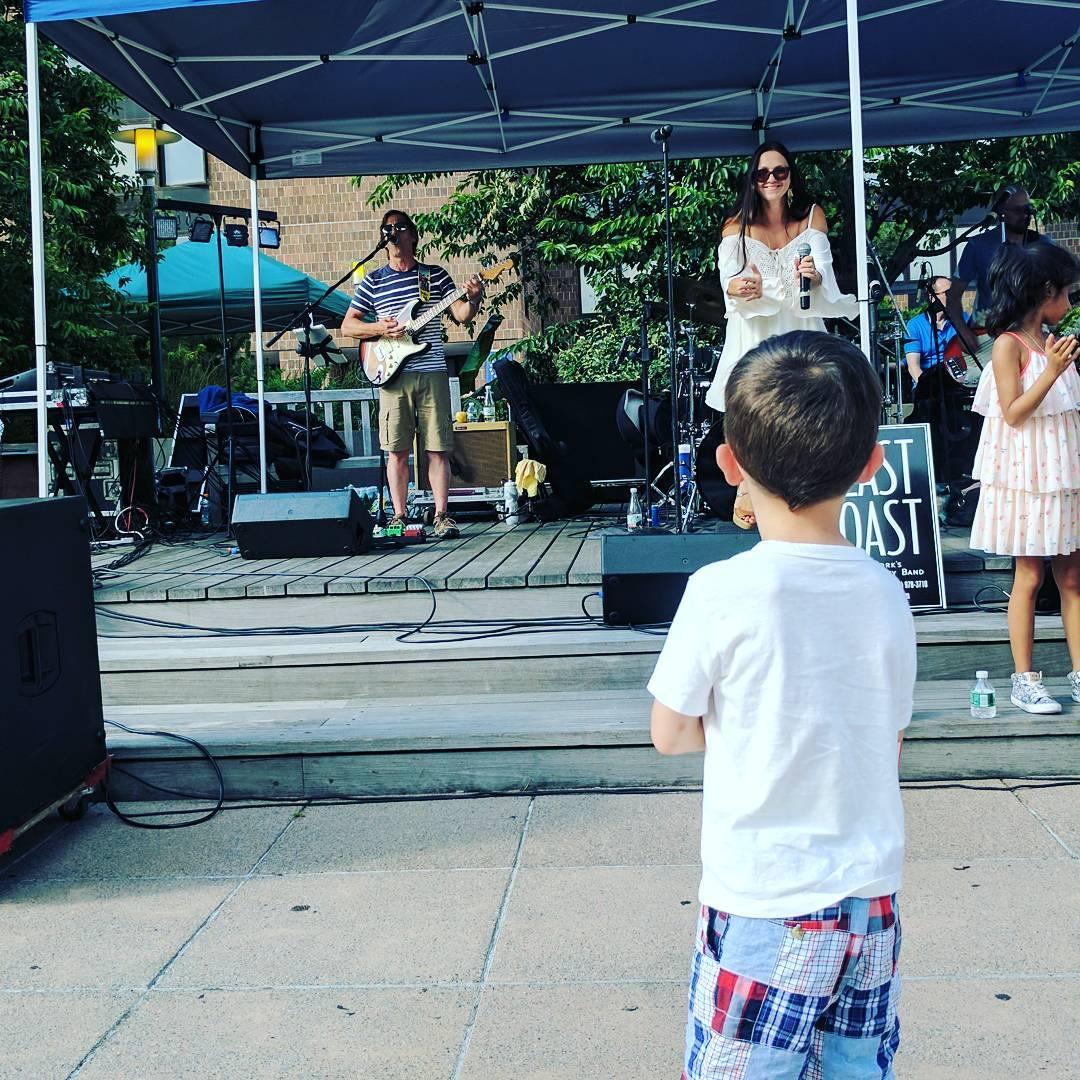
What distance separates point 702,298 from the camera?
→ 7094 mm

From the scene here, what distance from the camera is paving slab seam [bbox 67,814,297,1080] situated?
237 centimetres

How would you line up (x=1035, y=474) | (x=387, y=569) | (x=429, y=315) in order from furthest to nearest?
1. (x=429, y=315)
2. (x=387, y=569)
3. (x=1035, y=474)

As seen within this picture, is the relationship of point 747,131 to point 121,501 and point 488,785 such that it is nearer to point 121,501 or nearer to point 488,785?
point 121,501

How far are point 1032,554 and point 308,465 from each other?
5.32 m

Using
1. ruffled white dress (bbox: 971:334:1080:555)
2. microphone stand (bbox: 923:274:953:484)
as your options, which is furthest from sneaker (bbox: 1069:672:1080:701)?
microphone stand (bbox: 923:274:953:484)

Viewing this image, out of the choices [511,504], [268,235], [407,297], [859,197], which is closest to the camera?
[859,197]

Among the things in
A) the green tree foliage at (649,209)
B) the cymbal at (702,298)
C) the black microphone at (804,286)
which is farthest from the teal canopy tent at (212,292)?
the black microphone at (804,286)

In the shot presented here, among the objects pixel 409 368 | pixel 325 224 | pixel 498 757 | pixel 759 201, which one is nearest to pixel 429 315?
pixel 409 368

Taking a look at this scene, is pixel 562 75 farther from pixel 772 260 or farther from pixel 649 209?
pixel 649 209

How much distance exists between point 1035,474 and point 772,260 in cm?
199

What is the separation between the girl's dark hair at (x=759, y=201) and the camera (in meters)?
5.59

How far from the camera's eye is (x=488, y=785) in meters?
3.97

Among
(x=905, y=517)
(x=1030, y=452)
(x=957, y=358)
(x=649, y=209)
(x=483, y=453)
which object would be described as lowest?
(x=905, y=517)

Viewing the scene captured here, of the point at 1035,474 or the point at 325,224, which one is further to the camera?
the point at 325,224
